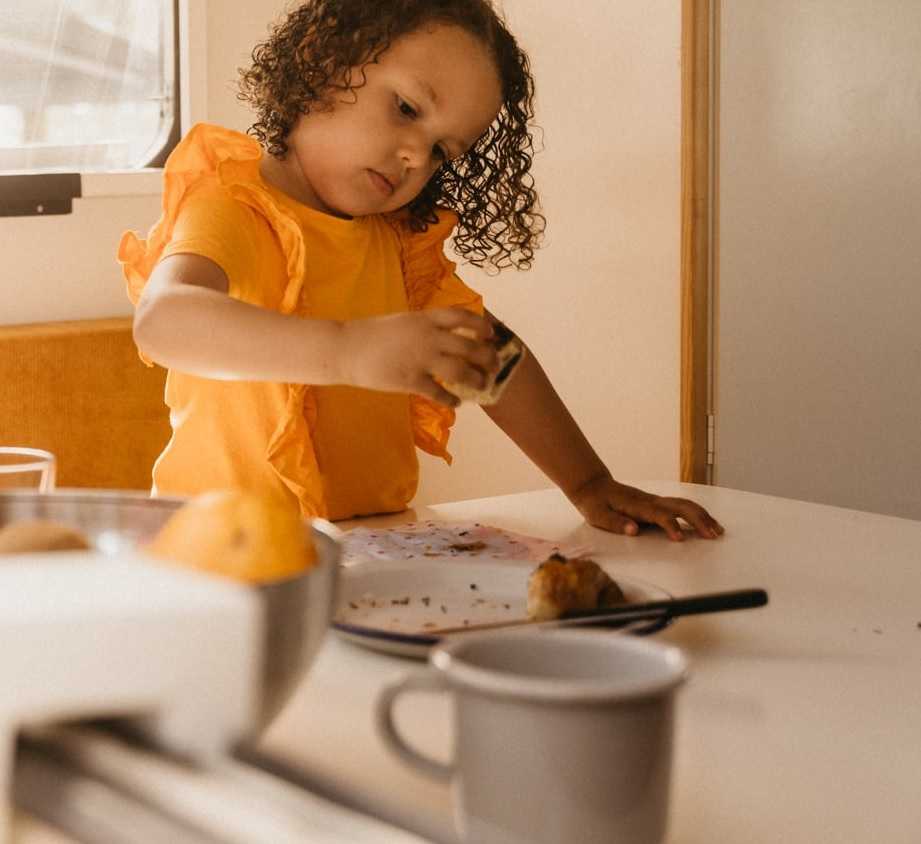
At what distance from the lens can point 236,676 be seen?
39 cm

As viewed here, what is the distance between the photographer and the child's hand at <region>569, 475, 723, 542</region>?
1136 mm

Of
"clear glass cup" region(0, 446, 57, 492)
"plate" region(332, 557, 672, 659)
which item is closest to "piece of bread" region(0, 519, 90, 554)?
"plate" region(332, 557, 672, 659)

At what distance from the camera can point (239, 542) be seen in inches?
17.8

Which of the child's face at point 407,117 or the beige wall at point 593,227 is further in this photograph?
the beige wall at point 593,227

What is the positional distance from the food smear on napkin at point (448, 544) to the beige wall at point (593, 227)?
174 centimetres

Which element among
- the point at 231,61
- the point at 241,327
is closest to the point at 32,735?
the point at 241,327

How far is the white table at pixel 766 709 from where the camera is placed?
559mm

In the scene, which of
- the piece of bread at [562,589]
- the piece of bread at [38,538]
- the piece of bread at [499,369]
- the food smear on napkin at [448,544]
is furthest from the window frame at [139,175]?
the piece of bread at [38,538]

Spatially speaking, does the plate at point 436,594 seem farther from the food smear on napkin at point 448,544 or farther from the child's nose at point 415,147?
the child's nose at point 415,147

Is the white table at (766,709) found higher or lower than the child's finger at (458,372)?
lower

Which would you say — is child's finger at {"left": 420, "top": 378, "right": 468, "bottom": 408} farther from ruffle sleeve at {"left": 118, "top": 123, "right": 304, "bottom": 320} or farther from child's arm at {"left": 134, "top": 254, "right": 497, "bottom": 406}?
ruffle sleeve at {"left": 118, "top": 123, "right": 304, "bottom": 320}

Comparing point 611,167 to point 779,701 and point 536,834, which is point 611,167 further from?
point 536,834

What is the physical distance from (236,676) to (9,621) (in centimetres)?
7

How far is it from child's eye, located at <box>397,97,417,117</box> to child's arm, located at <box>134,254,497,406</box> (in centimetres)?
29
